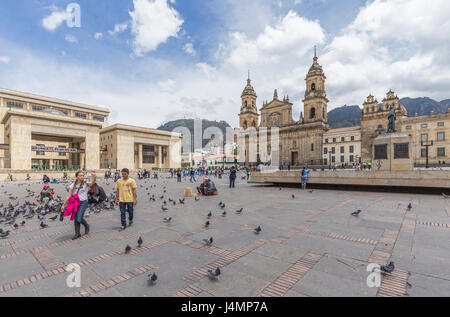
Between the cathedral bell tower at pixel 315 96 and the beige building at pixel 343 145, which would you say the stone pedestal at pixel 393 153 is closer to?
the cathedral bell tower at pixel 315 96

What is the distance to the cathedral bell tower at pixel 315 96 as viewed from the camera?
53.8 meters

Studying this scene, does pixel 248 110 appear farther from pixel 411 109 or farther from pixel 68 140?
pixel 411 109

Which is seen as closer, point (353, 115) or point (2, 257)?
point (2, 257)

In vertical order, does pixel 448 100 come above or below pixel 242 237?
above

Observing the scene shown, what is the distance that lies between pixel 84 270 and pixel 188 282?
5.83 ft

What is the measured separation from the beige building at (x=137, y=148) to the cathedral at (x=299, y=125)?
77.2ft

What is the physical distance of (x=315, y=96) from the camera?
176 ft

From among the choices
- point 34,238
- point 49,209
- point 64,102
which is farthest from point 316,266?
point 64,102

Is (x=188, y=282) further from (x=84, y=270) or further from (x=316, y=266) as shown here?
(x=316, y=266)

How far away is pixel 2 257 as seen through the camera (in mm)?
3906

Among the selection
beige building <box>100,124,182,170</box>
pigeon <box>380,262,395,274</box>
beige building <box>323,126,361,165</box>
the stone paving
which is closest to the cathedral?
beige building <box>323,126,361,165</box>

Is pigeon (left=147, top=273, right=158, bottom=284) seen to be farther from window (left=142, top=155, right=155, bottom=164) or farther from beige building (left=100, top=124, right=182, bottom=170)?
window (left=142, top=155, right=155, bottom=164)

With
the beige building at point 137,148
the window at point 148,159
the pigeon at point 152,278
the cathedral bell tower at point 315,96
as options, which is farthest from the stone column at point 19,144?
the cathedral bell tower at point 315,96

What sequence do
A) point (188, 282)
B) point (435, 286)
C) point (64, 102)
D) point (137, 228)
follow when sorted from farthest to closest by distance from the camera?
point (64, 102)
point (137, 228)
point (188, 282)
point (435, 286)
